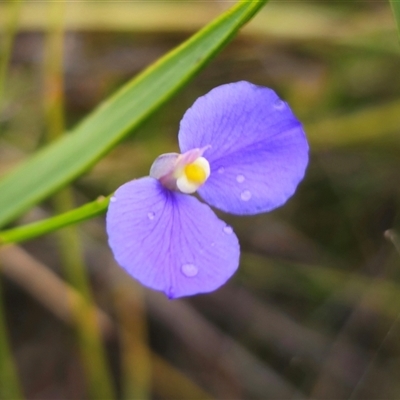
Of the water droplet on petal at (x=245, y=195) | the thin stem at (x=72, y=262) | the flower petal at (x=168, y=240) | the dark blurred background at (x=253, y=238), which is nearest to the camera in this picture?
the flower petal at (x=168, y=240)

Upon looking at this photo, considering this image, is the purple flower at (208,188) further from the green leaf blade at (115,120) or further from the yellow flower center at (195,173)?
the green leaf blade at (115,120)

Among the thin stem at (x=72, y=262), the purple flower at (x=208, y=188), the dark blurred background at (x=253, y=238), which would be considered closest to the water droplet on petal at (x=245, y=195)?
the purple flower at (x=208, y=188)

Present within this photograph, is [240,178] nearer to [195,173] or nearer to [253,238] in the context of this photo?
[195,173]

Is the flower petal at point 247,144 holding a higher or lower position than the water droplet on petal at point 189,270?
higher

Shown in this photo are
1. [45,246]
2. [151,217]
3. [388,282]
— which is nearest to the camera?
[151,217]

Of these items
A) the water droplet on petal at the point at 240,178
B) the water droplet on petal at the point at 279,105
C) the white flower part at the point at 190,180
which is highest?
the water droplet on petal at the point at 279,105

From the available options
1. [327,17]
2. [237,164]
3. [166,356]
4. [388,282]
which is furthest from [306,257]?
[237,164]

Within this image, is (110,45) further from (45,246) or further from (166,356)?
(166,356)

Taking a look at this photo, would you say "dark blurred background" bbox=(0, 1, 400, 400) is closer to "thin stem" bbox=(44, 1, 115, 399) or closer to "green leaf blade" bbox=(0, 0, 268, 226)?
"thin stem" bbox=(44, 1, 115, 399)
